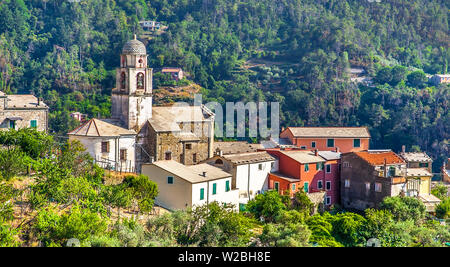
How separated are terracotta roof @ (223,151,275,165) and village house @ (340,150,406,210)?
245 inches

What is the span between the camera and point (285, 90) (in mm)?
98000

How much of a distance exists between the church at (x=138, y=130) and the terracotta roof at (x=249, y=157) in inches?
86.8

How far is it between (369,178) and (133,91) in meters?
18.0

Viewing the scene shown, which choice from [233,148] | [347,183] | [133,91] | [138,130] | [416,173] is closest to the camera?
[138,130]

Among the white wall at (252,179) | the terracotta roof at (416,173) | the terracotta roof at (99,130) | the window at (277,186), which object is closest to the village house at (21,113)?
the terracotta roof at (99,130)

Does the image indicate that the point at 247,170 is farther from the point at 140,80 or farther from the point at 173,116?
the point at 140,80

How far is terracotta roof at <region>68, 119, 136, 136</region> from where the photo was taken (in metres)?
43.3

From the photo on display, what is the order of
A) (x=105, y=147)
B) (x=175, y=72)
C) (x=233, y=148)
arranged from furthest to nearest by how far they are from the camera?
1. (x=175, y=72)
2. (x=233, y=148)
3. (x=105, y=147)

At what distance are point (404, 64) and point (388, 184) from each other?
241 ft

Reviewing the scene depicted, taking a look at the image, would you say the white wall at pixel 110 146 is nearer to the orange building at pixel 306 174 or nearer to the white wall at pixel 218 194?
the white wall at pixel 218 194

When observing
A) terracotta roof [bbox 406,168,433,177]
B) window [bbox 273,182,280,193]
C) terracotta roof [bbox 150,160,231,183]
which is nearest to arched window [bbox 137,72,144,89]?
terracotta roof [bbox 150,160,231,183]

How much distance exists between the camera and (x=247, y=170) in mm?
46969

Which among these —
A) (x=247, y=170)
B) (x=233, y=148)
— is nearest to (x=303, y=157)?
(x=233, y=148)
